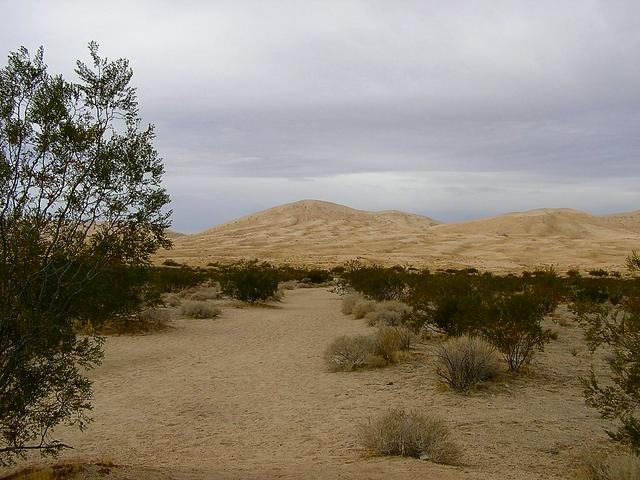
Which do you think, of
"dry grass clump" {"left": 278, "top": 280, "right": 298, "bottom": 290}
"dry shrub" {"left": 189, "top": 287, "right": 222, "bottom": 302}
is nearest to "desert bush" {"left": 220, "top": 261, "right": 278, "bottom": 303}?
"dry shrub" {"left": 189, "top": 287, "right": 222, "bottom": 302}

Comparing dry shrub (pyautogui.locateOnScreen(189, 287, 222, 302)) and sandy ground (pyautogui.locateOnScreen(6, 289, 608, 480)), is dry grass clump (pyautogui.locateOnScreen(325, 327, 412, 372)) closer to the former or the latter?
sandy ground (pyautogui.locateOnScreen(6, 289, 608, 480))

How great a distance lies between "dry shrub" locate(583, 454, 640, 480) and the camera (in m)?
4.96

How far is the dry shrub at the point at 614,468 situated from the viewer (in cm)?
496

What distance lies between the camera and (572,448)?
283 inches

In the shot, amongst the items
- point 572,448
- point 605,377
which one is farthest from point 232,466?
point 605,377

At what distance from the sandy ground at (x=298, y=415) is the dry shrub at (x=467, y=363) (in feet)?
1.11

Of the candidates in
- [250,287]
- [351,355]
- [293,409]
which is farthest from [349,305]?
[293,409]

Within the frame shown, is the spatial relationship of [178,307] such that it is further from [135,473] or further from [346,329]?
[135,473]

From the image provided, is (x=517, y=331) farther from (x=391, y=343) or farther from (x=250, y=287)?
(x=250, y=287)

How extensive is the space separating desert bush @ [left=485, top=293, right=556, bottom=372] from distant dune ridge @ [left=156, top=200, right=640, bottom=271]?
48450 millimetres

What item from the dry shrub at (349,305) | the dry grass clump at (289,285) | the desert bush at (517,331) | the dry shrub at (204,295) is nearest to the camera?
the desert bush at (517,331)

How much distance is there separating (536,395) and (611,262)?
61.0 metres

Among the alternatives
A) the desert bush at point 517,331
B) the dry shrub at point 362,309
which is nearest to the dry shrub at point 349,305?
the dry shrub at point 362,309

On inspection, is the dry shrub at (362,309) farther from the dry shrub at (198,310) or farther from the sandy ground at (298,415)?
the sandy ground at (298,415)
